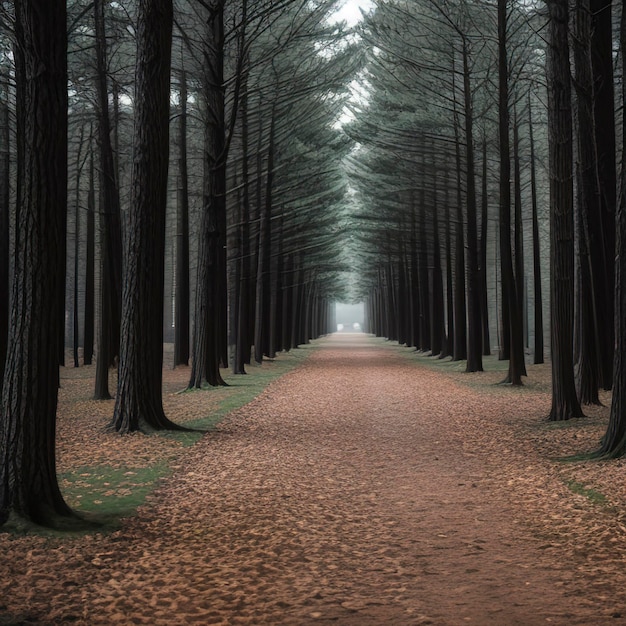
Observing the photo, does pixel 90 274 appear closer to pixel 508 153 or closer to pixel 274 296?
pixel 274 296

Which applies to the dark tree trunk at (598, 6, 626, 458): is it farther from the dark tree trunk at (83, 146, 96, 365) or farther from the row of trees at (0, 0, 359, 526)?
the dark tree trunk at (83, 146, 96, 365)

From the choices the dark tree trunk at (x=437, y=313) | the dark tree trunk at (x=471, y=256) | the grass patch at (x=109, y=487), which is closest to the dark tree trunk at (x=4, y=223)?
the grass patch at (x=109, y=487)

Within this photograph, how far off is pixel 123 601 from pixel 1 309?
44.0ft

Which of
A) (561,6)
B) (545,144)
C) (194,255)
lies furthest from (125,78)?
(194,255)

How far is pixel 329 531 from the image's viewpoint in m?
5.33

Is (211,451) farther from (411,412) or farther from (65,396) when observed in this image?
(65,396)

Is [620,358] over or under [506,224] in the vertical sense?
under

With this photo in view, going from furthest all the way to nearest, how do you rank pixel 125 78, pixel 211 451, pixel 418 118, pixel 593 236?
pixel 418 118 → pixel 125 78 → pixel 593 236 → pixel 211 451

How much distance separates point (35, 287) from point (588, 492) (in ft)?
15.5

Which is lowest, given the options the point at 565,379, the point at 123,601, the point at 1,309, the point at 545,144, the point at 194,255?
the point at 123,601

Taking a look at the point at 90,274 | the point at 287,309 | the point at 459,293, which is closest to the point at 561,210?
the point at 459,293

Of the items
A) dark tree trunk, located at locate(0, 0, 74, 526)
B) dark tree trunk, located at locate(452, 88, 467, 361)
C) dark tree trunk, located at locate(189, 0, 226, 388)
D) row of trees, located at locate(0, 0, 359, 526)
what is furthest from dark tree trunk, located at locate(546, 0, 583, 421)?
dark tree trunk, located at locate(452, 88, 467, 361)

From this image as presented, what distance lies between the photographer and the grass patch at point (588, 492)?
6.11m

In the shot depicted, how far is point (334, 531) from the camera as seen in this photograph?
17.5 feet
